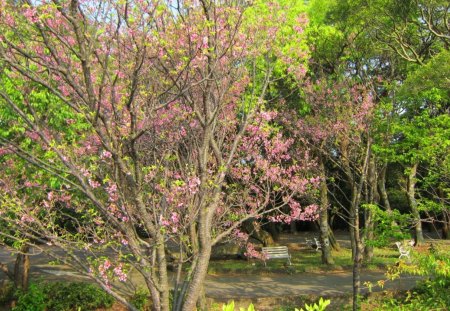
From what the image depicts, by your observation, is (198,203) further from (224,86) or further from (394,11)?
(394,11)

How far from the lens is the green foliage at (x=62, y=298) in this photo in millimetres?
10742

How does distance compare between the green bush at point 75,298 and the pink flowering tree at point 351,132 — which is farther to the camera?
the green bush at point 75,298

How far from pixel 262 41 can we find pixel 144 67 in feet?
8.52

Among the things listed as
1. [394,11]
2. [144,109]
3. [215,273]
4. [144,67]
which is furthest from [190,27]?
[215,273]

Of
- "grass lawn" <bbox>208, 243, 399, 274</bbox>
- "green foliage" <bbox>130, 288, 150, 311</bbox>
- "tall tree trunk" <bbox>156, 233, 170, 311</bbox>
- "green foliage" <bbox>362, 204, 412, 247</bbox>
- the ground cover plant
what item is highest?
the ground cover plant

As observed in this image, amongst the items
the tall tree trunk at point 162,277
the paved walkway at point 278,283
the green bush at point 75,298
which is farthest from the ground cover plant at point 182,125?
the paved walkway at point 278,283

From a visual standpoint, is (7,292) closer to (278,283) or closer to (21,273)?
(21,273)

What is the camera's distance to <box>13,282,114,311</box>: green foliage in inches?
423

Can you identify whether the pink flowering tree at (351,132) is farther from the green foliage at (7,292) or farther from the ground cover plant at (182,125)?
the green foliage at (7,292)

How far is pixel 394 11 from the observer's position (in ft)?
44.6

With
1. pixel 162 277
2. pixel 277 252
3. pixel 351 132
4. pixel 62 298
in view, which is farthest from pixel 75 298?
pixel 277 252

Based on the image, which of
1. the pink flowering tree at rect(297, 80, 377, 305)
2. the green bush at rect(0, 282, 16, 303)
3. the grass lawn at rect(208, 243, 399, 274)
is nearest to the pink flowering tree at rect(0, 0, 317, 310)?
the pink flowering tree at rect(297, 80, 377, 305)

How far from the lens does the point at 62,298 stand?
11125 mm

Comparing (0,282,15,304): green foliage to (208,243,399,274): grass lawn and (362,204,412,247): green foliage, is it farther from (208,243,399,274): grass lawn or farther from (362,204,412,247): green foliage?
(362,204,412,247): green foliage
